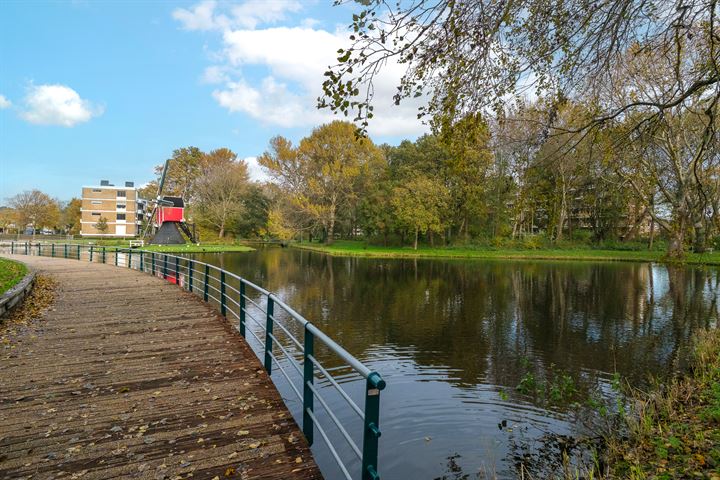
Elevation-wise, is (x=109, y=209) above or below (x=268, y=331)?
above

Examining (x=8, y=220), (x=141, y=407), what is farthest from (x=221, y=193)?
(x=141, y=407)

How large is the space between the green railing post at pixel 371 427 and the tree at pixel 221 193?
55610 millimetres

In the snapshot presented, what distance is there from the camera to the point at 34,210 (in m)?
62.9

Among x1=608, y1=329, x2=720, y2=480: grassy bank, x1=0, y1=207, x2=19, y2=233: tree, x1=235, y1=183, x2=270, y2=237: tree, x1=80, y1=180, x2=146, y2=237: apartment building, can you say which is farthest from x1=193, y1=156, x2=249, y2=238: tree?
x1=608, y1=329, x2=720, y2=480: grassy bank

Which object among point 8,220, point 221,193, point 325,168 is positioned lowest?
point 8,220

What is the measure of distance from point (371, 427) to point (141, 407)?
308 centimetres

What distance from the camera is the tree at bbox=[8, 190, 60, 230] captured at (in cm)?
6284

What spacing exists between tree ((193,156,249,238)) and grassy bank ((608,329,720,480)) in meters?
53.6

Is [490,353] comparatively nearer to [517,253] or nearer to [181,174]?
[517,253]

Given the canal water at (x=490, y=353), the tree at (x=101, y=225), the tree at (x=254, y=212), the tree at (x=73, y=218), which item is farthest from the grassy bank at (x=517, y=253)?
the tree at (x=73, y=218)

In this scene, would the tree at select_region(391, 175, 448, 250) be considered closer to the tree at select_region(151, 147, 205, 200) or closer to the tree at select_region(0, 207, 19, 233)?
the tree at select_region(151, 147, 205, 200)

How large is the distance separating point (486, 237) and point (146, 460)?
4515 cm

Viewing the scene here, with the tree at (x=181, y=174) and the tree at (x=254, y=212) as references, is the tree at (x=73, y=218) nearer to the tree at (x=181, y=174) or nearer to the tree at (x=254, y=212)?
the tree at (x=181, y=174)

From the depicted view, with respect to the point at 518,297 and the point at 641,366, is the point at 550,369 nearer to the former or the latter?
the point at 641,366
